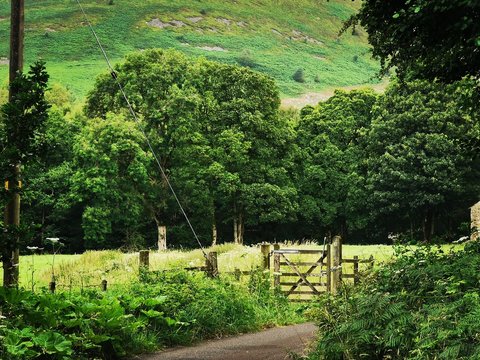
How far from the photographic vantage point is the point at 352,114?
63625 millimetres

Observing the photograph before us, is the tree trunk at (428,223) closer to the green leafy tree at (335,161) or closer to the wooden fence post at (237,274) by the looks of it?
the green leafy tree at (335,161)

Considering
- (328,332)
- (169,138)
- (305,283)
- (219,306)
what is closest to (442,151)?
(169,138)

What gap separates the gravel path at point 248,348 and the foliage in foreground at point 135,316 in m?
0.44

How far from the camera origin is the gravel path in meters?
11.8

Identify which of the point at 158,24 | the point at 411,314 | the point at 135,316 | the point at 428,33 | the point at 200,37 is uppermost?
the point at 158,24

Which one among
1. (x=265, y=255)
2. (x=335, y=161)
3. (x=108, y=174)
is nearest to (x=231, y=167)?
(x=335, y=161)

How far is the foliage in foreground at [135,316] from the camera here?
904cm

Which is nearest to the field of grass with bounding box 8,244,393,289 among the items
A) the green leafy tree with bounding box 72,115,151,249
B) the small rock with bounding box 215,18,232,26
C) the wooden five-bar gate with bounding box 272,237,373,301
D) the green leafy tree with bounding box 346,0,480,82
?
the wooden five-bar gate with bounding box 272,237,373,301

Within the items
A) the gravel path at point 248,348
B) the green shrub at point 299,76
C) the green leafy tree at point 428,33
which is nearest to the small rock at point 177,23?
the green shrub at point 299,76

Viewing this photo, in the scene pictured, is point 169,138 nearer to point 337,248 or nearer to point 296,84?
point 337,248

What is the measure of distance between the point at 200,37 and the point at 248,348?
145561mm

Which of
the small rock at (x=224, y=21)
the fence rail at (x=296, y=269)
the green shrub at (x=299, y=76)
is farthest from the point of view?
the small rock at (x=224, y=21)

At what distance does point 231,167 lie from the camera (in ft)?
183

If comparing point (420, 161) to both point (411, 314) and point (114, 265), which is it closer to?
point (114, 265)
